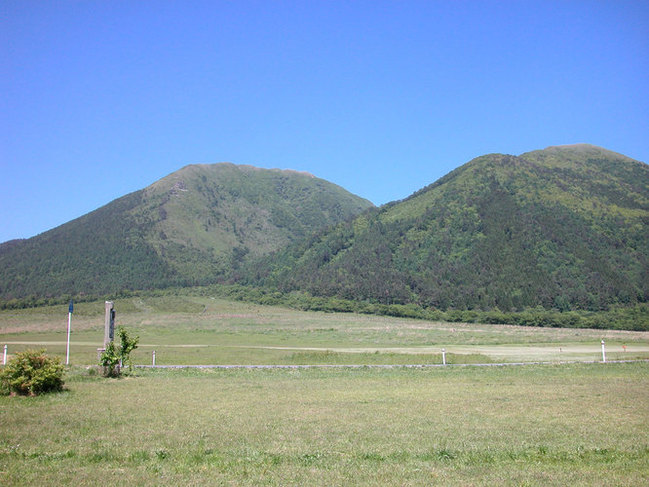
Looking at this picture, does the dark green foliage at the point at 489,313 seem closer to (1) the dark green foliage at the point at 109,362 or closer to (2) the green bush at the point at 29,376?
(1) the dark green foliage at the point at 109,362

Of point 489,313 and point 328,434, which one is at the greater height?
point 328,434

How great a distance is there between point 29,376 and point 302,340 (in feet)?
134

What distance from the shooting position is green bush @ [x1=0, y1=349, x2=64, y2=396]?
1553 cm

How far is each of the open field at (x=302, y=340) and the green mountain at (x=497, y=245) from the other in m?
42.4

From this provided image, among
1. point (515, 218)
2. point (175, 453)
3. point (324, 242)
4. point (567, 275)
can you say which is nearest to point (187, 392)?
point (175, 453)

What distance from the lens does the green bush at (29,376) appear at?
15531 mm

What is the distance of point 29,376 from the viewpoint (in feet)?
51.7

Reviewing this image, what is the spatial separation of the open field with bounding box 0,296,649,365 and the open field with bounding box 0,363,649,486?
42.9ft

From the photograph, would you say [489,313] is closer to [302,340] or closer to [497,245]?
[497,245]

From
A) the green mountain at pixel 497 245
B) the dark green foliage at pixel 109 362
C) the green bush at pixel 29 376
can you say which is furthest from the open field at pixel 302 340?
the green mountain at pixel 497 245

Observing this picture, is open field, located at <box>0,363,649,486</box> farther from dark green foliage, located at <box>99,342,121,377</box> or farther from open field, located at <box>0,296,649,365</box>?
open field, located at <box>0,296,649,365</box>

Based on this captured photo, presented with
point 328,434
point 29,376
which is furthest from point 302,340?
point 328,434

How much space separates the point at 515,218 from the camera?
139625 millimetres

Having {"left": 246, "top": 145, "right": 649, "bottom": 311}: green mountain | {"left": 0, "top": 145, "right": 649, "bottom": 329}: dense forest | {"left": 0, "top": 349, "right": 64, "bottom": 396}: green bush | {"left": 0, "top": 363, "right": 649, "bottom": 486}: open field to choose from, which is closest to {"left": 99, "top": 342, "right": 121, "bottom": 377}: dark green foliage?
{"left": 0, "top": 363, "right": 649, "bottom": 486}: open field
